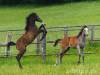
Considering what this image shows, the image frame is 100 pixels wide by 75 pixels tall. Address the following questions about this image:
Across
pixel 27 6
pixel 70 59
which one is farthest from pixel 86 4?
pixel 70 59

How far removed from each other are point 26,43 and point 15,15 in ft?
150

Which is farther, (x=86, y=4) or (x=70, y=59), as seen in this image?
(x=86, y=4)

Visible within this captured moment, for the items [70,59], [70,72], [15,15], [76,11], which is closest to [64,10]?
[76,11]

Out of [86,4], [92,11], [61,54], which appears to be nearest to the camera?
[61,54]

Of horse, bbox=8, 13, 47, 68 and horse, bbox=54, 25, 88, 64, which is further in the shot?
horse, bbox=54, 25, 88, 64

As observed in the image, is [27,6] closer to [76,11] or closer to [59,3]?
[59,3]

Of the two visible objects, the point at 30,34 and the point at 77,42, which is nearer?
the point at 30,34

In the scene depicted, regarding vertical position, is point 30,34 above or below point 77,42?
above

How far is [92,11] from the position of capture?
59.6 metres

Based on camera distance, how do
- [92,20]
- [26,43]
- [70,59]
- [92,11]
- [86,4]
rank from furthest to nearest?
1. [86,4]
2. [92,11]
3. [92,20]
4. [70,59]
5. [26,43]

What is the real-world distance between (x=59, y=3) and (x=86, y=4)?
197 inches

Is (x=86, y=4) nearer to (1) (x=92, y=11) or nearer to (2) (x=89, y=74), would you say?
(1) (x=92, y=11)

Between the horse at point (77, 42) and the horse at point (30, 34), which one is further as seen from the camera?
the horse at point (77, 42)

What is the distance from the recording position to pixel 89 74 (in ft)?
36.6
